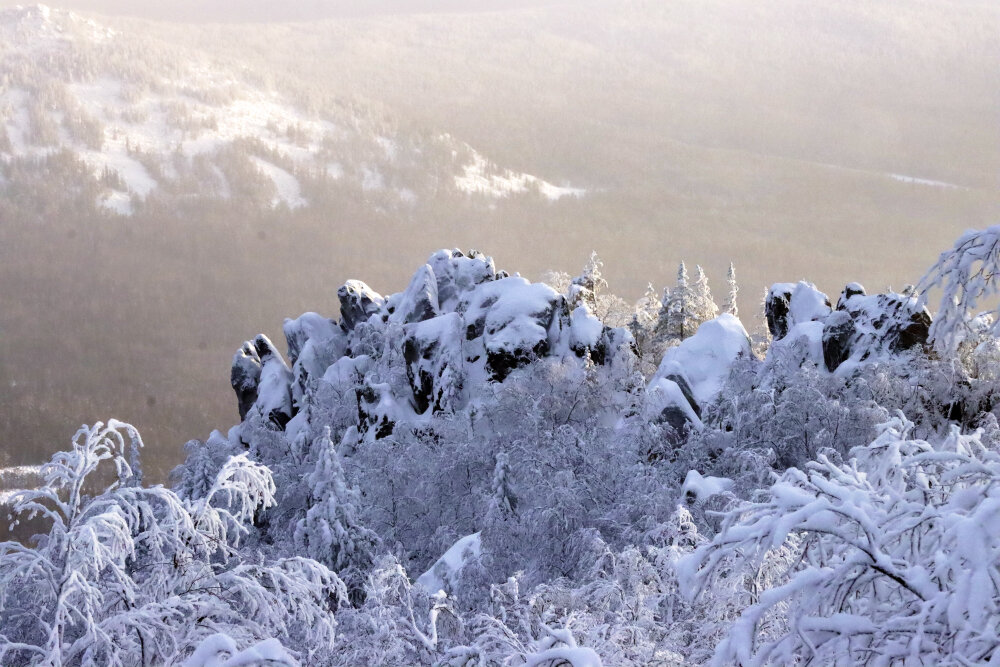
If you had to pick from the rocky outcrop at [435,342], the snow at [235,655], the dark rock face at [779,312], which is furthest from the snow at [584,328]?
the snow at [235,655]

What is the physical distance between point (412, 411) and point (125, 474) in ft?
117

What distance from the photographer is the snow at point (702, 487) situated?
82.9 ft

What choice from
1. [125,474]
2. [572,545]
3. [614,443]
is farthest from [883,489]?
[614,443]

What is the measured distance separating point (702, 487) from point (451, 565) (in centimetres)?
742

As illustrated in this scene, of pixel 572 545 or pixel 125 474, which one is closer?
pixel 125 474

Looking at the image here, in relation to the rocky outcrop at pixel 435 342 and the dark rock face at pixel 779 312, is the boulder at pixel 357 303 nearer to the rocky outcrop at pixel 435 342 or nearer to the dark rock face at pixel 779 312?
the rocky outcrop at pixel 435 342

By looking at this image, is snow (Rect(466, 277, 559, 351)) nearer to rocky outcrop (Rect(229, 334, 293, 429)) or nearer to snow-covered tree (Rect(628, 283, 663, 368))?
snow-covered tree (Rect(628, 283, 663, 368))

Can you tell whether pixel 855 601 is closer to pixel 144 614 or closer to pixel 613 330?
pixel 144 614

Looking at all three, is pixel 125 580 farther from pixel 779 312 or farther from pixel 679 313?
pixel 679 313

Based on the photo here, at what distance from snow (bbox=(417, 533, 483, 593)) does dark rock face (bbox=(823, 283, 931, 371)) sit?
1593 centimetres

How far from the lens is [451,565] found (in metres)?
26.4

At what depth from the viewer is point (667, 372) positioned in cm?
3678

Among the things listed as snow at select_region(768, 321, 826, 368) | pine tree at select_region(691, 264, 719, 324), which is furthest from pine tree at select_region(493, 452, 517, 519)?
pine tree at select_region(691, 264, 719, 324)

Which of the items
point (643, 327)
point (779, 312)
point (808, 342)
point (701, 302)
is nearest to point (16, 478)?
point (643, 327)
